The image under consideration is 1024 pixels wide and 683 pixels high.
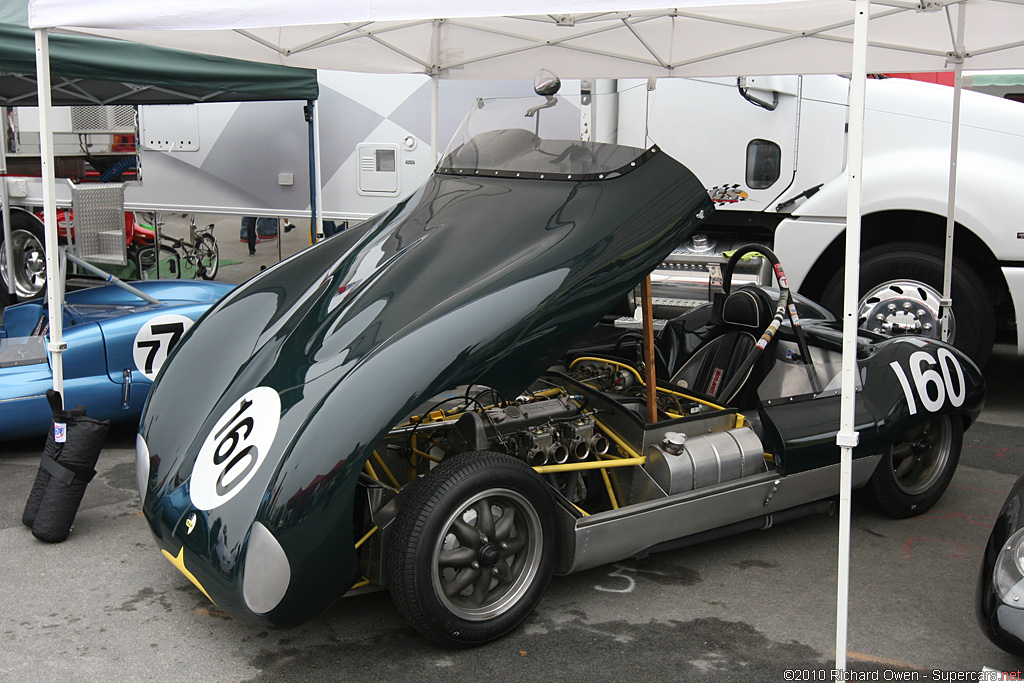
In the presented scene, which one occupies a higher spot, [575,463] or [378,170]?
[378,170]

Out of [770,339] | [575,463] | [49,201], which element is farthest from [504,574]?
[49,201]

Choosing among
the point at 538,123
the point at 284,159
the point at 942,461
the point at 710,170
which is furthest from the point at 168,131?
the point at 942,461

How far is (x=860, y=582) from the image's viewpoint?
3.85 m

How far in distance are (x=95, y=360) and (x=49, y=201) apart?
3.84ft

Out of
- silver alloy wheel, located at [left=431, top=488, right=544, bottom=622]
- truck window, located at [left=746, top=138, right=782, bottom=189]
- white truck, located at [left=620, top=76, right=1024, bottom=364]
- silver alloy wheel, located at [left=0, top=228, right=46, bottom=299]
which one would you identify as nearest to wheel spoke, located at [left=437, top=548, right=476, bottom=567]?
silver alloy wheel, located at [left=431, top=488, right=544, bottom=622]

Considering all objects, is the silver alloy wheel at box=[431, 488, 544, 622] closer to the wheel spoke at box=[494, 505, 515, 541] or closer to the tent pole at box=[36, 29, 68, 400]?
the wheel spoke at box=[494, 505, 515, 541]

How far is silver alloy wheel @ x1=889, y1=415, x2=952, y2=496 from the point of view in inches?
176

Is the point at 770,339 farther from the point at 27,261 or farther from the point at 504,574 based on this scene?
the point at 27,261

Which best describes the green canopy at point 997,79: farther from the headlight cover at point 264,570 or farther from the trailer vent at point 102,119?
the trailer vent at point 102,119

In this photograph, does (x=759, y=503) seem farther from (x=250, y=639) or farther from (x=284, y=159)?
(x=284, y=159)

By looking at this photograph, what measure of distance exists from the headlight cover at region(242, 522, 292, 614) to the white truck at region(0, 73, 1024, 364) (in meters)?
3.12

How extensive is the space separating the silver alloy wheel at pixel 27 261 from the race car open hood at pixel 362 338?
241 inches

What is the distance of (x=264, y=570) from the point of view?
288 centimetres

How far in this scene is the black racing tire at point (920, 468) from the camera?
14.4ft
